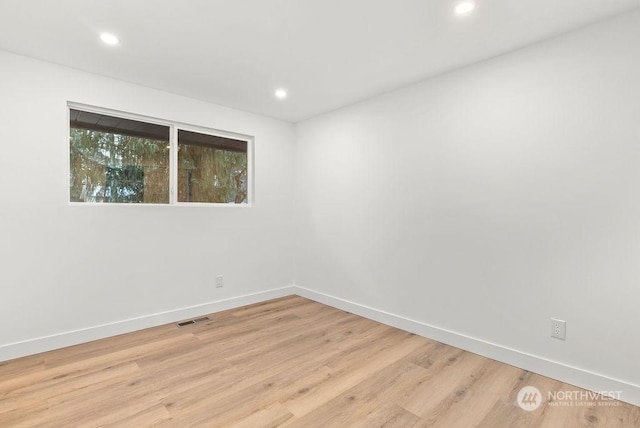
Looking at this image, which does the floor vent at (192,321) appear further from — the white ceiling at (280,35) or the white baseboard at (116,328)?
the white ceiling at (280,35)

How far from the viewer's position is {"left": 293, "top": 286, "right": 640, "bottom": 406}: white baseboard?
6.48 feet

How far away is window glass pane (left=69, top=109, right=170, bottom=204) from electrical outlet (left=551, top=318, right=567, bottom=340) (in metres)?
3.57

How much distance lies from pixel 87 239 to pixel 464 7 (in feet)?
11.2

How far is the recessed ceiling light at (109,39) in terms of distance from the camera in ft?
7.22

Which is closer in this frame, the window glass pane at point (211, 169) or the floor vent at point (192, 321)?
the floor vent at point (192, 321)

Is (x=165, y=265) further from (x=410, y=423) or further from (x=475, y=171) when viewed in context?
(x=475, y=171)

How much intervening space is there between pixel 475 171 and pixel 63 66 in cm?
356

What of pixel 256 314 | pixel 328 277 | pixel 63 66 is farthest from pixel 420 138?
pixel 63 66

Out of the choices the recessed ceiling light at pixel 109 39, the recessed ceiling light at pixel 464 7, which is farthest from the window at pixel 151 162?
the recessed ceiling light at pixel 464 7

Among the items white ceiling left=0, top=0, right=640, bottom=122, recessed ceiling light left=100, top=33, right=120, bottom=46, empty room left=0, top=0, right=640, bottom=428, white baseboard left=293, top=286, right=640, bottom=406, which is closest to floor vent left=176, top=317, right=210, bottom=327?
empty room left=0, top=0, right=640, bottom=428

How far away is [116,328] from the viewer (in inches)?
115

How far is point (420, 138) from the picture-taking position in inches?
116

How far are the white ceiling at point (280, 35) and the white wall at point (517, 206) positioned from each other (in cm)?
27

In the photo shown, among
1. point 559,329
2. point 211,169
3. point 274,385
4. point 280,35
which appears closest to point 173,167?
point 211,169
